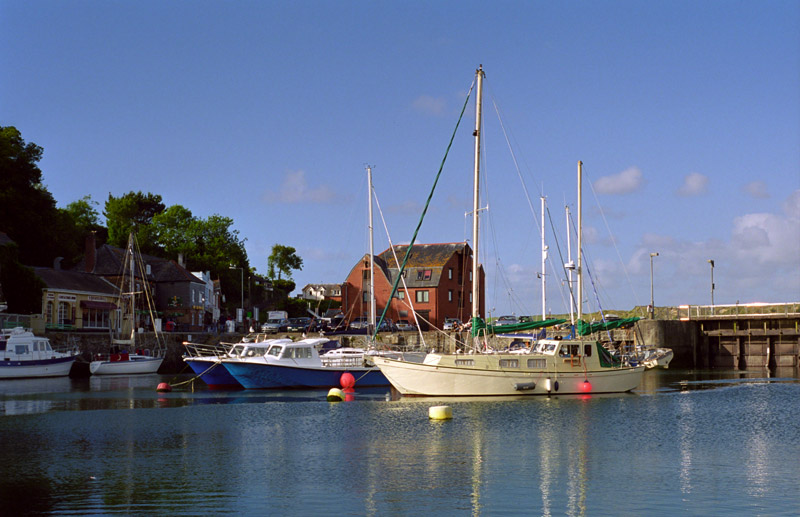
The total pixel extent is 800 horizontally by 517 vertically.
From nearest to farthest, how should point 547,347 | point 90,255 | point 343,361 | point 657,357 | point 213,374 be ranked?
point 547,347 → point 213,374 → point 343,361 → point 657,357 → point 90,255

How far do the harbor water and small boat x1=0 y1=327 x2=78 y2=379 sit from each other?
21.3 metres

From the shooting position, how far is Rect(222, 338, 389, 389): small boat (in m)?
51.0

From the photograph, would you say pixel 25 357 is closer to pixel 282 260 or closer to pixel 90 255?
pixel 90 255

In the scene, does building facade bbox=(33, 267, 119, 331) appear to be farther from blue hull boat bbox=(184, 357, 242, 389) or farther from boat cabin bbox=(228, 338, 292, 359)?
boat cabin bbox=(228, 338, 292, 359)

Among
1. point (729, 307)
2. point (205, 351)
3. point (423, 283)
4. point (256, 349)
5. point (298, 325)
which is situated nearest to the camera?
point (256, 349)

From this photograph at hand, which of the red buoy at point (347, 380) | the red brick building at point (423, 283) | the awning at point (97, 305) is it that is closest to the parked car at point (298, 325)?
the red brick building at point (423, 283)

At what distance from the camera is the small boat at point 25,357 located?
6231 cm

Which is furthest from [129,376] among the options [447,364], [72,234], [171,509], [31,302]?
[171,509]

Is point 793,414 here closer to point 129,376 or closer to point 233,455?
point 233,455

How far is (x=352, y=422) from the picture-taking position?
34.1 metres

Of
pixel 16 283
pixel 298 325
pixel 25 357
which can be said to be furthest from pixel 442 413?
pixel 16 283

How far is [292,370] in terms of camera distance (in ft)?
167

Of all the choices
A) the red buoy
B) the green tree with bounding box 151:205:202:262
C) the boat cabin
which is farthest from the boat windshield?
the green tree with bounding box 151:205:202:262

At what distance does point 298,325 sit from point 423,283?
65.1 ft
